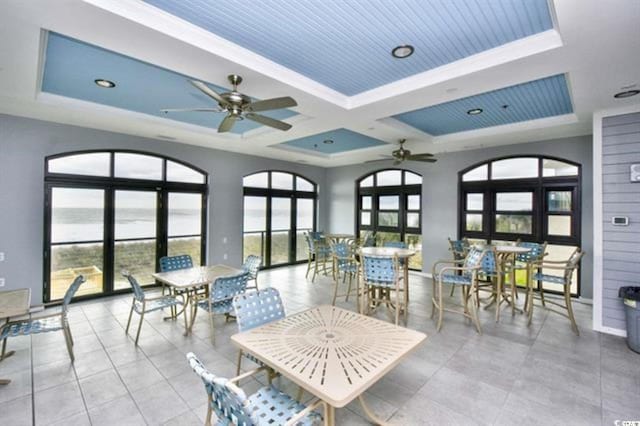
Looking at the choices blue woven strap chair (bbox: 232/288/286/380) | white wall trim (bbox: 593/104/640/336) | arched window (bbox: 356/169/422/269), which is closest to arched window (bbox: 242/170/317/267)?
arched window (bbox: 356/169/422/269)

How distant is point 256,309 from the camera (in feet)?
7.54

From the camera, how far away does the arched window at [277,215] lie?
7.39 meters

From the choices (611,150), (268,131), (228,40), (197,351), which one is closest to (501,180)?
(611,150)

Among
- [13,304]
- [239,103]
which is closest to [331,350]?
[239,103]

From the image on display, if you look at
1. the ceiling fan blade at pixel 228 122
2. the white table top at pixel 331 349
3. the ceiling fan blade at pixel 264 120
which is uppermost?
the ceiling fan blade at pixel 264 120

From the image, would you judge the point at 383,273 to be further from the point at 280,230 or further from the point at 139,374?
the point at 280,230

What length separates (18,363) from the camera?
2.96 m

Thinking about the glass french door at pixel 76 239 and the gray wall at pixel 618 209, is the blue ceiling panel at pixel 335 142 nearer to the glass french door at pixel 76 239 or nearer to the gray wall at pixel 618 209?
the gray wall at pixel 618 209

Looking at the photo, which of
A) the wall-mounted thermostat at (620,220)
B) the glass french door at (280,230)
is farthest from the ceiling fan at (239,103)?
the glass french door at (280,230)

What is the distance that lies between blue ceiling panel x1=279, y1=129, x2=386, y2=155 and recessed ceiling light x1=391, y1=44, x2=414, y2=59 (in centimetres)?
257

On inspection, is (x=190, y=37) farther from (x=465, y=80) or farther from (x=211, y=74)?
(x=465, y=80)

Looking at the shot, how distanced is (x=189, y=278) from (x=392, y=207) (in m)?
5.53

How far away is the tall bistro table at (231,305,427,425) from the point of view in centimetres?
146

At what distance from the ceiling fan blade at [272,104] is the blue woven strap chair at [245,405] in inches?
85.2
